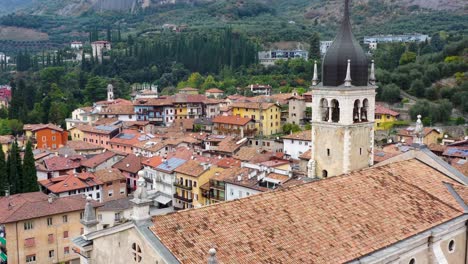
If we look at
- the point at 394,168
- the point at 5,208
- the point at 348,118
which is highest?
the point at 348,118

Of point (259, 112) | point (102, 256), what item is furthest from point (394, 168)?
point (259, 112)

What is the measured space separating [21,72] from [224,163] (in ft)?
429

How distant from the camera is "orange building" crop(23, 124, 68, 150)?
9288 centimetres

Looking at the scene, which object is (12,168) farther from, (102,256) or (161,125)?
(161,125)

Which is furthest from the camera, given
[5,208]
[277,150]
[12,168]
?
[277,150]

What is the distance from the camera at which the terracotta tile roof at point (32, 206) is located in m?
45.0

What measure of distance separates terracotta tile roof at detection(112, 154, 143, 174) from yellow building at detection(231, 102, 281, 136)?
2955 centimetres

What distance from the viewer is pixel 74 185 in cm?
6100

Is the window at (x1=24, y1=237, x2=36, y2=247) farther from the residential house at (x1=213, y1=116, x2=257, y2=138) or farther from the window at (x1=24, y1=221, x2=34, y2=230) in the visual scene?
the residential house at (x1=213, y1=116, x2=257, y2=138)

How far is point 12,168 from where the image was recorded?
58.8 m

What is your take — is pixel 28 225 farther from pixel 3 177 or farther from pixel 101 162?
pixel 101 162

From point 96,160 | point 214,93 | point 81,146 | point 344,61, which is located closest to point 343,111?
point 344,61

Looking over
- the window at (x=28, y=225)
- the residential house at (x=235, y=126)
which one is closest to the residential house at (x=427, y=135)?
the residential house at (x=235, y=126)

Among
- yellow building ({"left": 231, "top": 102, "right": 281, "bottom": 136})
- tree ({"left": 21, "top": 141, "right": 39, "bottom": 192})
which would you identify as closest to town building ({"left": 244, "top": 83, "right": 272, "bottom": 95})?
yellow building ({"left": 231, "top": 102, "right": 281, "bottom": 136})
